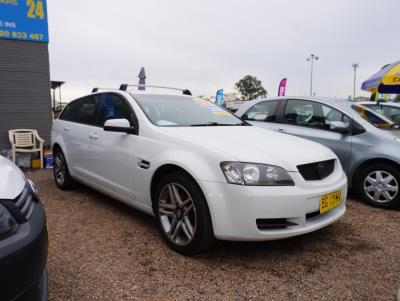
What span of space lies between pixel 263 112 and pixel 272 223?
317cm

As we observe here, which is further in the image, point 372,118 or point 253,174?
point 372,118

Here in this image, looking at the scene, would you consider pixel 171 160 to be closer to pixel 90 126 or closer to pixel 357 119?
pixel 90 126

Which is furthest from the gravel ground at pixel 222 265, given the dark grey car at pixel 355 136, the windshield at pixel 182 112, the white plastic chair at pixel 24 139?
the white plastic chair at pixel 24 139

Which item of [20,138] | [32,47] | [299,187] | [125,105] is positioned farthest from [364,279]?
[32,47]

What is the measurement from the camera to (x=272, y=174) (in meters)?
2.35

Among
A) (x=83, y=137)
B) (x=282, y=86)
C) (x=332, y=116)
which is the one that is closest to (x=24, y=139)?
(x=83, y=137)

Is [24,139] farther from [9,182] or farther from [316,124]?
[9,182]

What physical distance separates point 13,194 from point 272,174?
5.31 ft

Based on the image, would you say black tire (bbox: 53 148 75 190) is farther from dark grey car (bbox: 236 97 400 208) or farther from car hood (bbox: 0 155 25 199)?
dark grey car (bbox: 236 97 400 208)

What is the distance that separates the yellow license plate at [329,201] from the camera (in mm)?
2535

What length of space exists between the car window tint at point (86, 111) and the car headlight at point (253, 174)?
2.15m

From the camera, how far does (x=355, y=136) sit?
420cm

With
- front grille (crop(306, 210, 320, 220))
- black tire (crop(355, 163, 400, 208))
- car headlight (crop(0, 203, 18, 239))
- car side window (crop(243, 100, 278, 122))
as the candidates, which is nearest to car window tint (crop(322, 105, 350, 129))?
black tire (crop(355, 163, 400, 208))

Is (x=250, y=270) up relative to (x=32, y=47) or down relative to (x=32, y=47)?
down
